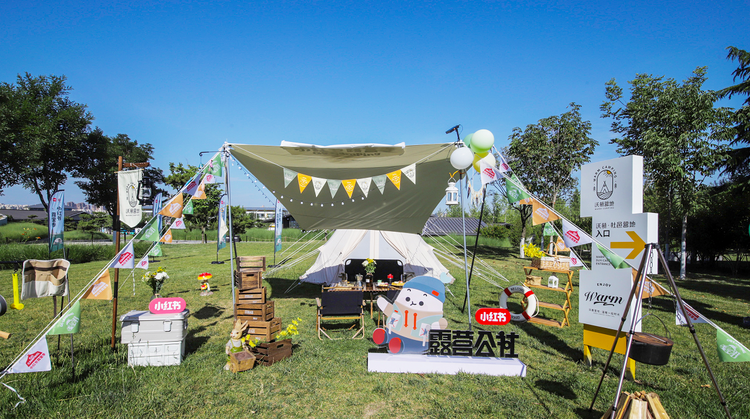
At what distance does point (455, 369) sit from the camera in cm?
375

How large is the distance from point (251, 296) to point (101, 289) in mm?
1670

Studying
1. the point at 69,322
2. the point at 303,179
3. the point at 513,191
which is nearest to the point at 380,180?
the point at 303,179

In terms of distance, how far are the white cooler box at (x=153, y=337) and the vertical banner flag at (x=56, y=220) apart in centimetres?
544

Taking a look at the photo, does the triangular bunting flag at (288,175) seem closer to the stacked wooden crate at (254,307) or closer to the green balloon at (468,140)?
the stacked wooden crate at (254,307)

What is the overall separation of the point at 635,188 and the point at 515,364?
223 centimetres

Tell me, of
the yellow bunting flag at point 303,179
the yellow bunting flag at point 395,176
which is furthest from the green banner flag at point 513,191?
the yellow bunting flag at point 303,179

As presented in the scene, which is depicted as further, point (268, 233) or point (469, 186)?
point (268, 233)

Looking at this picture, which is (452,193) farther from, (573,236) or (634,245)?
(634,245)

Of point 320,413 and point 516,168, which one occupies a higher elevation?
point 516,168

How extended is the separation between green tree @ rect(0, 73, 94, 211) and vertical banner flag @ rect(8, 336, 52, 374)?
73.9 feet

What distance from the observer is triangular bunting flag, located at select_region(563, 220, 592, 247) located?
11.5 ft

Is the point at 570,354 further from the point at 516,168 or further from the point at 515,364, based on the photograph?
the point at 516,168

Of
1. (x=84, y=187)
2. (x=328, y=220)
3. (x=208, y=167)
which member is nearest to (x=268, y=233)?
(x=84, y=187)

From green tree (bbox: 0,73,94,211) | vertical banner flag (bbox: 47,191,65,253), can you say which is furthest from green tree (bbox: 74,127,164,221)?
vertical banner flag (bbox: 47,191,65,253)
